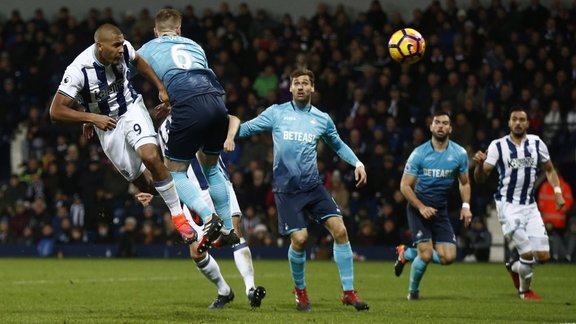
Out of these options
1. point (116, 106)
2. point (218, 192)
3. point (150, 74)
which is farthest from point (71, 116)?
point (218, 192)

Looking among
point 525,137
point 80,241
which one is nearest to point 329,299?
point 525,137

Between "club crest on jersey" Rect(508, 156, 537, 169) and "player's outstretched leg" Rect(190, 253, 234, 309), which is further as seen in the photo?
"club crest on jersey" Rect(508, 156, 537, 169)

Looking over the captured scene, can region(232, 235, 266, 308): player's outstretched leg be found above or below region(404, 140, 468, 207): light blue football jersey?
below

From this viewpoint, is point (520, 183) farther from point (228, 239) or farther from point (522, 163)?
point (228, 239)

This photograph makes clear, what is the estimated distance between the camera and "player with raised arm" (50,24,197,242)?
10.1 m

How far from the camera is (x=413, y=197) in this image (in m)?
13.7

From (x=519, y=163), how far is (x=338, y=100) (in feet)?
34.3

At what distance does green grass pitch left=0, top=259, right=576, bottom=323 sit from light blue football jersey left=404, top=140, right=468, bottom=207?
4.21 ft

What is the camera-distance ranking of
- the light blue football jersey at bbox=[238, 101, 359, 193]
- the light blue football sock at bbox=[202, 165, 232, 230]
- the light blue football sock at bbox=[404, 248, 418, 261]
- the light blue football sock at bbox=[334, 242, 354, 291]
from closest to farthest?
the light blue football sock at bbox=[202, 165, 232, 230]
the light blue football sock at bbox=[334, 242, 354, 291]
the light blue football jersey at bbox=[238, 101, 359, 193]
the light blue football sock at bbox=[404, 248, 418, 261]

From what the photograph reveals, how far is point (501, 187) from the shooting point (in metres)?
14.0

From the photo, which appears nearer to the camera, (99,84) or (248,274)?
(99,84)

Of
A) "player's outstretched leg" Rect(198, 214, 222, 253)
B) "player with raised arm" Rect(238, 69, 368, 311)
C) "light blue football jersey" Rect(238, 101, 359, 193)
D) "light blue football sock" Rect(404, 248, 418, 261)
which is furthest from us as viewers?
"light blue football sock" Rect(404, 248, 418, 261)

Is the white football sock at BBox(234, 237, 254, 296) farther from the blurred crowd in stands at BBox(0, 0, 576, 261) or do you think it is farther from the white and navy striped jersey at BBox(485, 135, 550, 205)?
the blurred crowd in stands at BBox(0, 0, 576, 261)

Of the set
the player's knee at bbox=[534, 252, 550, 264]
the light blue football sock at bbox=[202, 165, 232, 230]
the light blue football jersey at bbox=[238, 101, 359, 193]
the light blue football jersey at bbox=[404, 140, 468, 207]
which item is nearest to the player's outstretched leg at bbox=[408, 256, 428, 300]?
the light blue football jersey at bbox=[404, 140, 468, 207]
